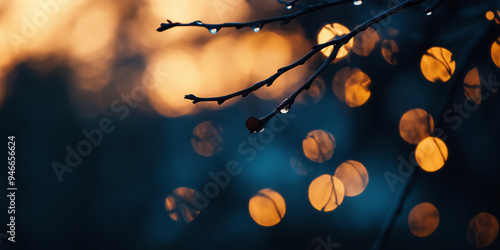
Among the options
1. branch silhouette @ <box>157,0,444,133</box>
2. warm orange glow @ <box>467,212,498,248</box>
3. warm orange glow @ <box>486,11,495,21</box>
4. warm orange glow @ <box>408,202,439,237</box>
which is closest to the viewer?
branch silhouette @ <box>157,0,444,133</box>

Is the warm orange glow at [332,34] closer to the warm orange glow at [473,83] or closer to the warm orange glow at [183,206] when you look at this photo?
the warm orange glow at [473,83]

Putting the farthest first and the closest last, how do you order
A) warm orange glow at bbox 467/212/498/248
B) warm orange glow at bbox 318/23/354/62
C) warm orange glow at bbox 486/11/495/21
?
warm orange glow at bbox 467/212/498/248 < warm orange glow at bbox 486/11/495/21 < warm orange glow at bbox 318/23/354/62

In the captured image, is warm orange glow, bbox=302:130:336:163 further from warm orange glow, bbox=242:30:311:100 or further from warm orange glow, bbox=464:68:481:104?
warm orange glow, bbox=464:68:481:104

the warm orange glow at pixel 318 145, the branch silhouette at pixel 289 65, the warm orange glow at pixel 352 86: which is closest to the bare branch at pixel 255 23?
the branch silhouette at pixel 289 65

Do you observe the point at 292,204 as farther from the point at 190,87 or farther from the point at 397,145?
the point at 190,87

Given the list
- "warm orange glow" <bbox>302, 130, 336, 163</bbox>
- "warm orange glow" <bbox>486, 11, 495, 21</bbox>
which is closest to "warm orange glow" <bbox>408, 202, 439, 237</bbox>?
"warm orange glow" <bbox>302, 130, 336, 163</bbox>

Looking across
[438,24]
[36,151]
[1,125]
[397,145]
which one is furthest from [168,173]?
[438,24]
